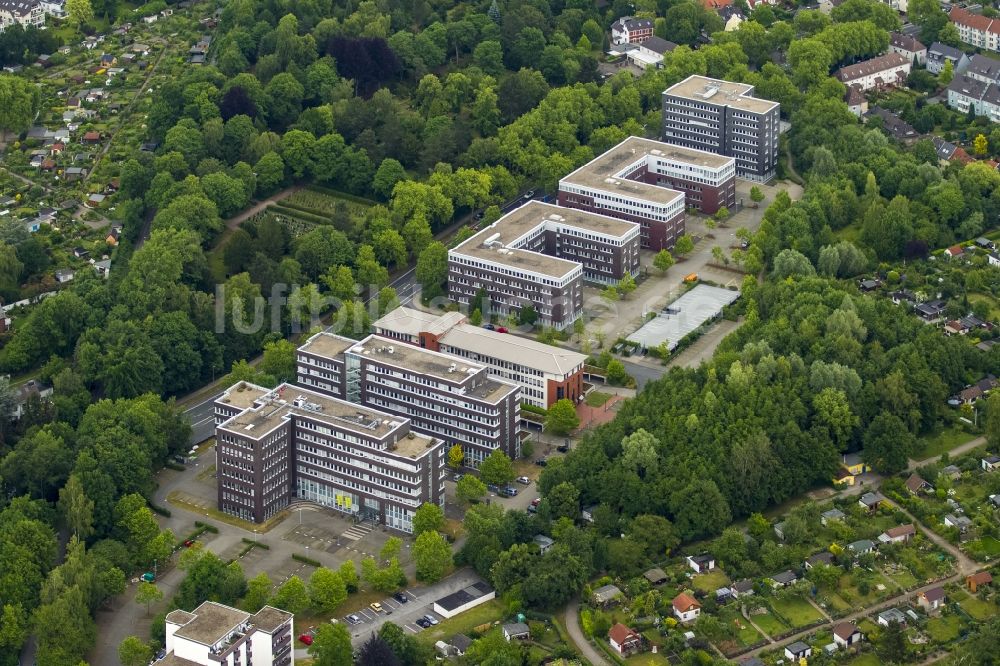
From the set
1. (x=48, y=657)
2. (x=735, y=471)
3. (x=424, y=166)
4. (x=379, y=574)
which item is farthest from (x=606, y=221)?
(x=48, y=657)

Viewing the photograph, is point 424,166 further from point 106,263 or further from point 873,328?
point 873,328

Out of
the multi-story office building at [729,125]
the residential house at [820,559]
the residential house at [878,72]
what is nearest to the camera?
the residential house at [820,559]

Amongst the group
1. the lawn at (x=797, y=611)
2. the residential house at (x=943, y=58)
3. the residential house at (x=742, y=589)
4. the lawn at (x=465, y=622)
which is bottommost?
the lawn at (x=465, y=622)

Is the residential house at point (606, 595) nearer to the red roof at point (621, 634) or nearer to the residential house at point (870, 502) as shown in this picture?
the red roof at point (621, 634)

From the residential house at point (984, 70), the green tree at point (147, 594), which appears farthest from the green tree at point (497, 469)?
the residential house at point (984, 70)

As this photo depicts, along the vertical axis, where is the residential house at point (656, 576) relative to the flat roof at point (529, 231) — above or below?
below

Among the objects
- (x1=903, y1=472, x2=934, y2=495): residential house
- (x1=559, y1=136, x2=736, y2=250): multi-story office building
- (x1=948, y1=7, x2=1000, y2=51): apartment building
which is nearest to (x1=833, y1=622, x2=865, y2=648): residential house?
(x1=903, y1=472, x2=934, y2=495): residential house
